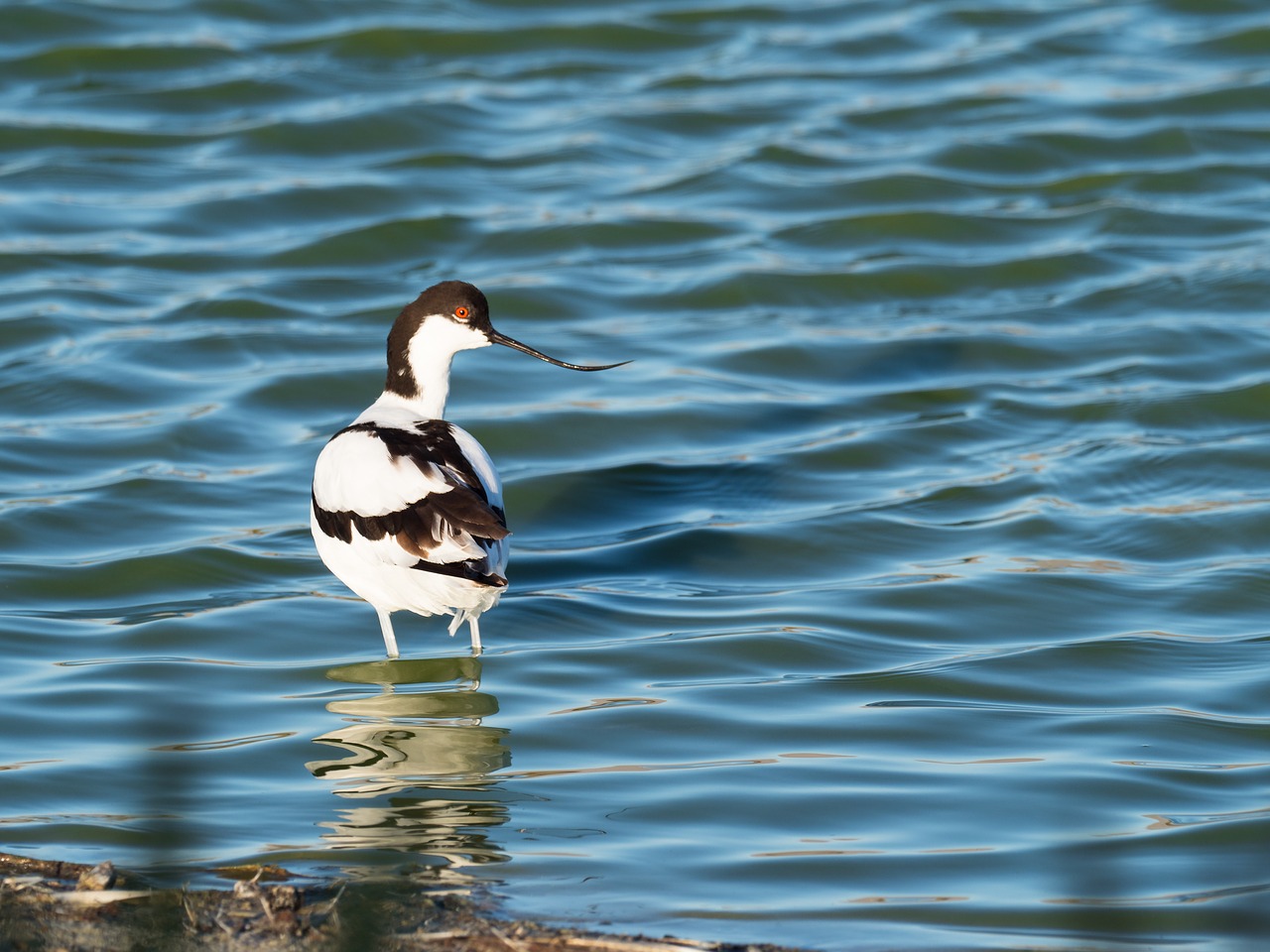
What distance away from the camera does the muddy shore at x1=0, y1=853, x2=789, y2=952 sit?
13.0 ft

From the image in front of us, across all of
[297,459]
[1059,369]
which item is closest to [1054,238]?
[1059,369]

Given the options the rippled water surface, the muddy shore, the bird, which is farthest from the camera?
the bird

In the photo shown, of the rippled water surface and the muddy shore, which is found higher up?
the rippled water surface

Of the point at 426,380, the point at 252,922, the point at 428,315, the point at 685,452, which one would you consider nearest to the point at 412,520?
the point at 426,380

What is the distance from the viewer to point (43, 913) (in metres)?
4.09

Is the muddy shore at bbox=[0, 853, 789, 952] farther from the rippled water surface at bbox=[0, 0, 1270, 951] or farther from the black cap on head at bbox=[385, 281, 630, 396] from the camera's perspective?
the black cap on head at bbox=[385, 281, 630, 396]

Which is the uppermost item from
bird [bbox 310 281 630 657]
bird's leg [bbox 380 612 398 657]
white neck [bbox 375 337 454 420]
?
white neck [bbox 375 337 454 420]

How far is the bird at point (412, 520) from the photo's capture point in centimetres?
642

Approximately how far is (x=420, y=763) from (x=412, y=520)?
96 centimetres

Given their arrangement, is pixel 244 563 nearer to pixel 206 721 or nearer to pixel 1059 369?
pixel 206 721

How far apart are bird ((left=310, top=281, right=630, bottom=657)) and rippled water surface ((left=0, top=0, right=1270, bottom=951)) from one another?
356 mm

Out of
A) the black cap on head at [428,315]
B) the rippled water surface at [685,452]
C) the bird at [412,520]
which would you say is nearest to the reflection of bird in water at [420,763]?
the rippled water surface at [685,452]

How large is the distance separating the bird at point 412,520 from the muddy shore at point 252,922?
84.0 inches

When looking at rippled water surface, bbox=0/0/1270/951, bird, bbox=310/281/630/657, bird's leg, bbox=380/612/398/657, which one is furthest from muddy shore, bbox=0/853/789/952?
bird's leg, bbox=380/612/398/657
